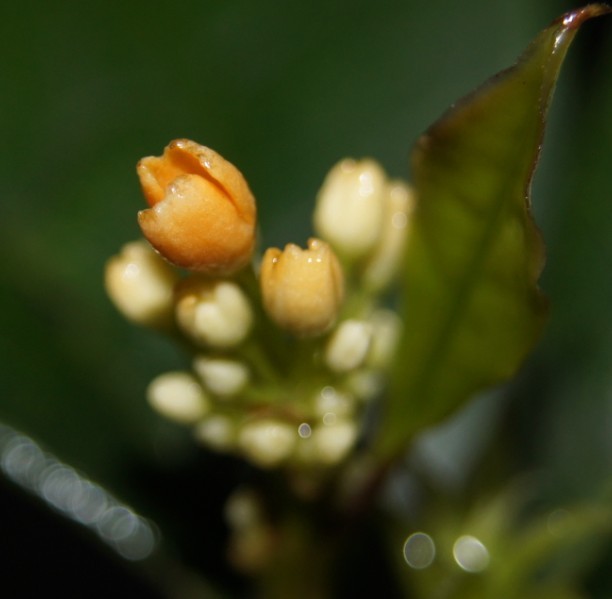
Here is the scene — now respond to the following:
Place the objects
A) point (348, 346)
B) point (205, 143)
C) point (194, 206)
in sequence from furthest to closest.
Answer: point (205, 143)
point (348, 346)
point (194, 206)

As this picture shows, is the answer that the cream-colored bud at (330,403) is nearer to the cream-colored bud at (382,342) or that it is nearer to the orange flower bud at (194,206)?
the cream-colored bud at (382,342)

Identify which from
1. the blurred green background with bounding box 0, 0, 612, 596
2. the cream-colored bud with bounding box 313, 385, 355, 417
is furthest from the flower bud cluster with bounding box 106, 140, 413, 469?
the blurred green background with bounding box 0, 0, 612, 596

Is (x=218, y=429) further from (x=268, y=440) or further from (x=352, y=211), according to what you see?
(x=352, y=211)

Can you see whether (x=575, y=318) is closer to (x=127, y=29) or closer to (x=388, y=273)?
(x=388, y=273)

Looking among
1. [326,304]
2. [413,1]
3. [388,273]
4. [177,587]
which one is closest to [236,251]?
[326,304]

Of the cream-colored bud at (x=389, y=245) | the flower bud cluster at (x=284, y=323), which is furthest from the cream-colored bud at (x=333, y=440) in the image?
the cream-colored bud at (x=389, y=245)

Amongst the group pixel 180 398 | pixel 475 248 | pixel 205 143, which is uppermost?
pixel 205 143

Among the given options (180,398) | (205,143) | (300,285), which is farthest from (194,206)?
(205,143)
